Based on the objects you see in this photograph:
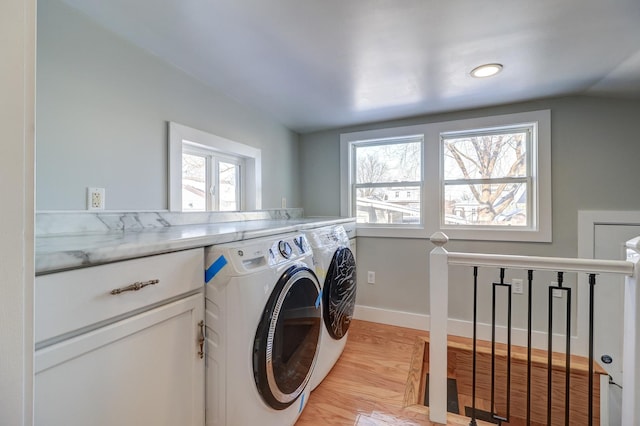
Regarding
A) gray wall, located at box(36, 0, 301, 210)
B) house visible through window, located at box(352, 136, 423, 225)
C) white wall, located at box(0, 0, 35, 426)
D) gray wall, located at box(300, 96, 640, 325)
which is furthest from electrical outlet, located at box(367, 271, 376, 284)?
white wall, located at box(0, 0, 35, 426)

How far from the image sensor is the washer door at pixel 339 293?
1637mm

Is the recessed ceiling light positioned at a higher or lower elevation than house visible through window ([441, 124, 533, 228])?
higher

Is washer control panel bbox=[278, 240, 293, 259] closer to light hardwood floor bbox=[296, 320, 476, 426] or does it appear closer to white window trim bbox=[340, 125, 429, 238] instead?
light hardwood floor bbox=[296, 320, 476, 426]

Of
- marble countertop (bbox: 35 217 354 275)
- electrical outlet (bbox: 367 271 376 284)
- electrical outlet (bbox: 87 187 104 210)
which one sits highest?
electrical outlet (bbox: 87 187 104 210)

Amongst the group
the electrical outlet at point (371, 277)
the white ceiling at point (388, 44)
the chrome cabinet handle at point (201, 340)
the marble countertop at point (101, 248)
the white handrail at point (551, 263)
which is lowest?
the electrical outlet at point (371, 277)

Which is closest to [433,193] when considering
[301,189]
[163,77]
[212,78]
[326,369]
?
[301,189]

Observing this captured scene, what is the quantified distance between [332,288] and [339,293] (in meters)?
0.13

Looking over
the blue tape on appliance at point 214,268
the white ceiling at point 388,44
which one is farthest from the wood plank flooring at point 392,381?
the white ceiling at point 388,44

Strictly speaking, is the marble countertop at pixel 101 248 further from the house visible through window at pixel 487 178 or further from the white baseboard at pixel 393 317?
the house visible through window at pixel 487 178

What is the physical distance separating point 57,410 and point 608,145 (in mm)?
3289

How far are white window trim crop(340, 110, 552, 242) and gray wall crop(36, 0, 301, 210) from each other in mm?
1551

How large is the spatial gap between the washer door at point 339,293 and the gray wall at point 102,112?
1.10 meters

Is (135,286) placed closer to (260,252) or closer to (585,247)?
(260,252)

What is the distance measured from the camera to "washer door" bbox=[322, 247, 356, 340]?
1.64m
